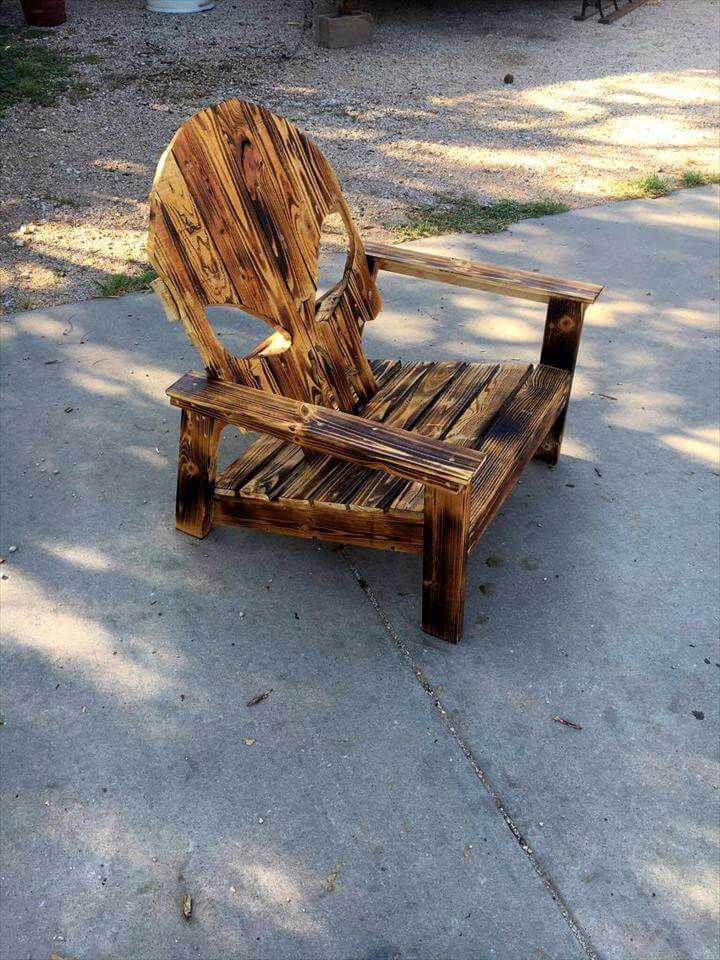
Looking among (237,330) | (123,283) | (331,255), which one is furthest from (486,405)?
(123,283)

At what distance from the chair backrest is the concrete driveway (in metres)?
0.58

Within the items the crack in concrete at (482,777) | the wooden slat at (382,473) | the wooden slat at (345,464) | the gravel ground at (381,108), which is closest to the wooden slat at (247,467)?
the wooden slat at (345,464)

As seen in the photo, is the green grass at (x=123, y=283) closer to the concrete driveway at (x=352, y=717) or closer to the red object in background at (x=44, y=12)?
the concrete driveway at (x=352, y=717)

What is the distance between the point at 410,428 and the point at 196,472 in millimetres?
622

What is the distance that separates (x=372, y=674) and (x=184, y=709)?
48 cm

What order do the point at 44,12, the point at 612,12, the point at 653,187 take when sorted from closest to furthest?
the point at 653,187, the point at 44,12, the point at 612,12

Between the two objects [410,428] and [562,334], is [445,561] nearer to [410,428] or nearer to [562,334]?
[410,428]

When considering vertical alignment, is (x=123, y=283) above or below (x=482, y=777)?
above

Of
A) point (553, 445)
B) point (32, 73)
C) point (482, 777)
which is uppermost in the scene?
point (32, 73)

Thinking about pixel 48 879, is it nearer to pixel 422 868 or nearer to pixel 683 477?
pixel 422 868

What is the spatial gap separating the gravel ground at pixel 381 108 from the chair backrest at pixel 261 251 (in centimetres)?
187

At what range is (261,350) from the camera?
8.20 ft

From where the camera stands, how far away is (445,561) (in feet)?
7.23

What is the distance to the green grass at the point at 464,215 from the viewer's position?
4.61 metres
